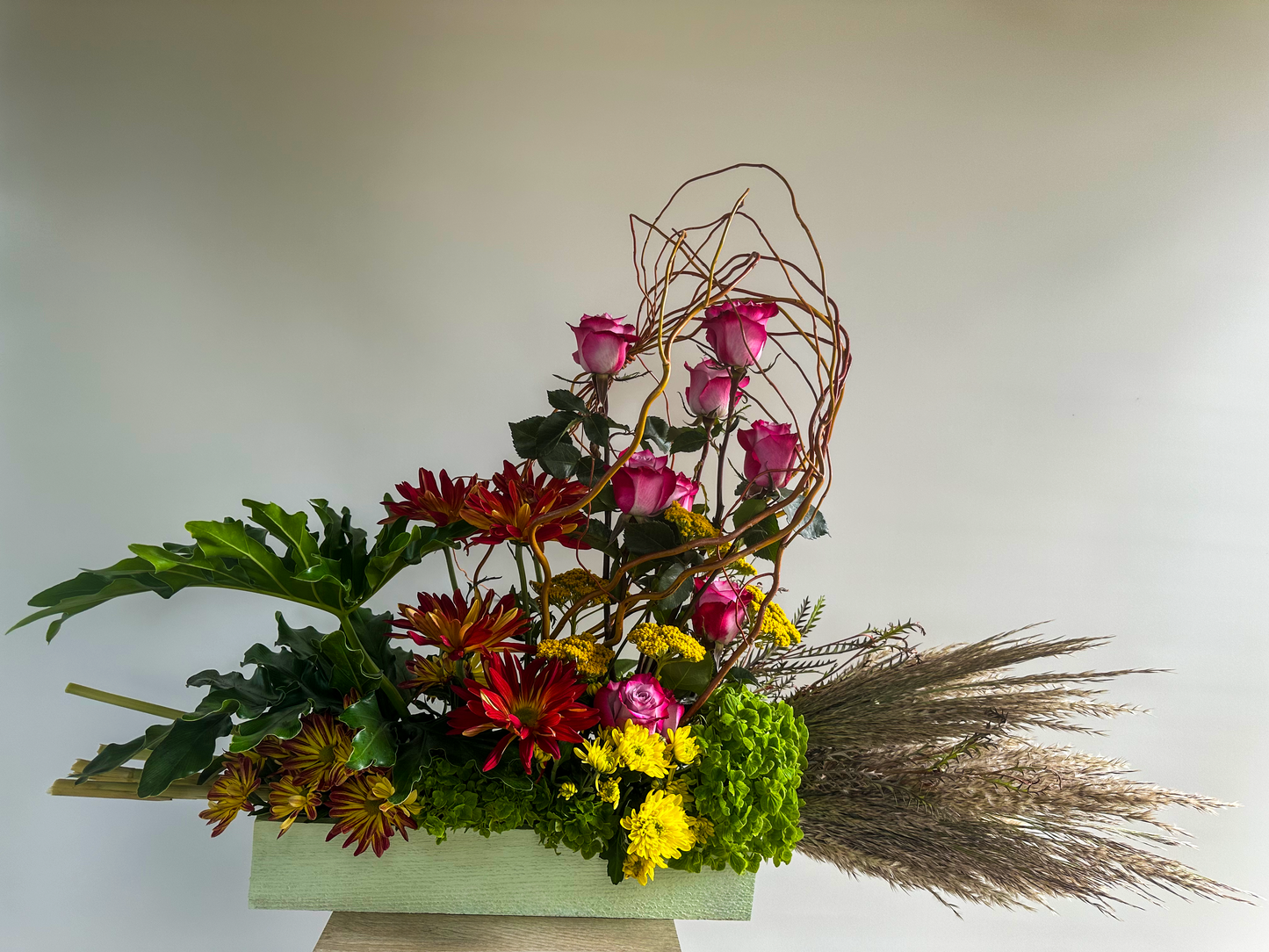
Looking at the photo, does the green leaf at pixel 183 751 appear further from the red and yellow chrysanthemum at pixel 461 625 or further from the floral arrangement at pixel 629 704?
the red and yellow chrysanthemum at pixel 461 625

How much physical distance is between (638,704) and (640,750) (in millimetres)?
35

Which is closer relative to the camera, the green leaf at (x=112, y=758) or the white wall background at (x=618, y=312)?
the green leaf at (x=112, y=758)

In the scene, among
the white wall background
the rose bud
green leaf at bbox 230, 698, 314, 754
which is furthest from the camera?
the white wall background

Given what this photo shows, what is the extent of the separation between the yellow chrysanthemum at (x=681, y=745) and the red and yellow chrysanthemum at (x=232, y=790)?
0.34 m

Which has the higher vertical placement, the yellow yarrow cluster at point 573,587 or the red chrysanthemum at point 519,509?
the red chrysanthemum at point 519,509

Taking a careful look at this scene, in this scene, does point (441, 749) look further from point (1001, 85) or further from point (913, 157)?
point (1001, 85)

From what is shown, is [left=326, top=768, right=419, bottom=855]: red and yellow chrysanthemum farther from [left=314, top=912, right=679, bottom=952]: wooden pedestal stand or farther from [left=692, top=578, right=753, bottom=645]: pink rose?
[left=692, top=578, right=753, bottom=645]: pink rose

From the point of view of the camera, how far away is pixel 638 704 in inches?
26.0

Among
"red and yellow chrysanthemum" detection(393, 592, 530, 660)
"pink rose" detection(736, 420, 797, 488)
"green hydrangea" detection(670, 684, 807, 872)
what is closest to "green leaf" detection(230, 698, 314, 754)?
"red and yellow chrysanthemum" detection(393, 592, 530, 660)

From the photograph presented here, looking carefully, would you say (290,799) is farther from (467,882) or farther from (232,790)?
(467,882)

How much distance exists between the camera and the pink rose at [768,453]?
71cm

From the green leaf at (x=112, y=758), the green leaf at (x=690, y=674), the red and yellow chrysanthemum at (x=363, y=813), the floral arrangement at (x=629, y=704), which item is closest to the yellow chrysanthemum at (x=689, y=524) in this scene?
the floral arrangement at (x=629, y=704)

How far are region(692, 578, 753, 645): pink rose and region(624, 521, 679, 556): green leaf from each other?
6cm

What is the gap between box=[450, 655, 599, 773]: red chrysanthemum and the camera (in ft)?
2.06
